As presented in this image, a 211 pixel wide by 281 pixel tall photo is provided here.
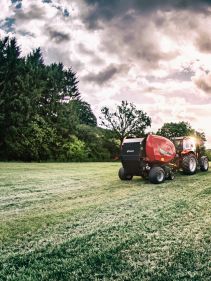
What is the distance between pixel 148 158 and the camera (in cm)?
1183

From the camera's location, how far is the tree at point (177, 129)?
68.1 m

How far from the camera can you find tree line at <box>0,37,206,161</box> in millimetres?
35906

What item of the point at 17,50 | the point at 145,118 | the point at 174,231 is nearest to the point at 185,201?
the point at 174,231

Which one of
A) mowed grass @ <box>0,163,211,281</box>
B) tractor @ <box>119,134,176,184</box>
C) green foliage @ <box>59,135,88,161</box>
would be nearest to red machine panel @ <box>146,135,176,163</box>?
tractor @ <box>119,134,176,184</box>

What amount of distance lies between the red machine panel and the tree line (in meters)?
18.6

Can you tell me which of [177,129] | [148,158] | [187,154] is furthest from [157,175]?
[177,129]

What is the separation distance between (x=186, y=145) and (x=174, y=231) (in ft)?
30.5

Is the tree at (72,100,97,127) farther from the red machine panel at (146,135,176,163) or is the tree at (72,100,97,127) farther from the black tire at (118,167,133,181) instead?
the red machine panel at (146,135,176,163)

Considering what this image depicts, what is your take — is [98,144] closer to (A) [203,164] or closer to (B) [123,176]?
(A) [203,164]

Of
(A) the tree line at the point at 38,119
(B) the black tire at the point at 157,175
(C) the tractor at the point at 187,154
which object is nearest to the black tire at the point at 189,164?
(C) the tractor at the point at 187,154

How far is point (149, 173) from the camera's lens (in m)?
11.7

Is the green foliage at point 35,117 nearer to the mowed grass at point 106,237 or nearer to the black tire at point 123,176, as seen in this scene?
the black tire at point 123,176

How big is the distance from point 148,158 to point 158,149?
1.91 ft

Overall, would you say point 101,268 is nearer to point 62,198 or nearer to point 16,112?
point 62,198
